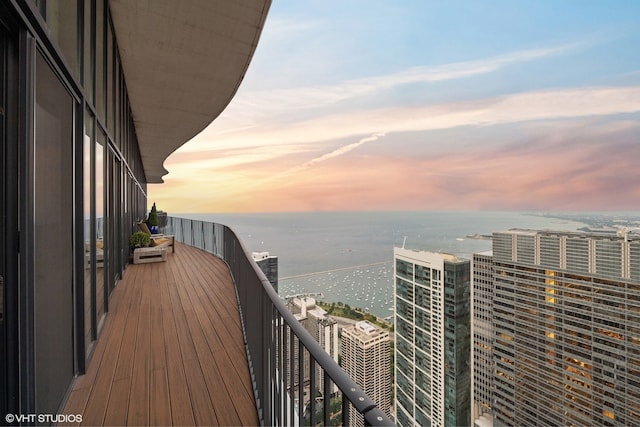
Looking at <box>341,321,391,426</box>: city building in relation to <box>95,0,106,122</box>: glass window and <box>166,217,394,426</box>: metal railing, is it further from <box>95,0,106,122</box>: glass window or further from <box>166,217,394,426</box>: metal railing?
<box>95,0,106,122</box>: glass window

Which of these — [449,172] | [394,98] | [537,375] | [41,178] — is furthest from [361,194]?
[41,178]

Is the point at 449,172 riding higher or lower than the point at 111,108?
higher

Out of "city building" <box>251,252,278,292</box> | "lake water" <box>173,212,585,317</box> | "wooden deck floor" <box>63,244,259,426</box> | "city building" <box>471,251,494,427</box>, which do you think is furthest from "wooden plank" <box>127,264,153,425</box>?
"city building" <box>471,251,494,427</box>

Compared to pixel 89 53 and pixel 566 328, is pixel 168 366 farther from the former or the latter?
pixel 566 328

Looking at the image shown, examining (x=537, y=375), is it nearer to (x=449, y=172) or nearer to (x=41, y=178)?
(x=41, y=178)

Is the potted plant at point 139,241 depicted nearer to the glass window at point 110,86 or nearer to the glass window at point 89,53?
the glass window at point 110,86

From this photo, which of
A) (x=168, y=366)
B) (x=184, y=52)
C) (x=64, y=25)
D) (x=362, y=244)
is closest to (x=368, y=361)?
(x=168, y=366)
